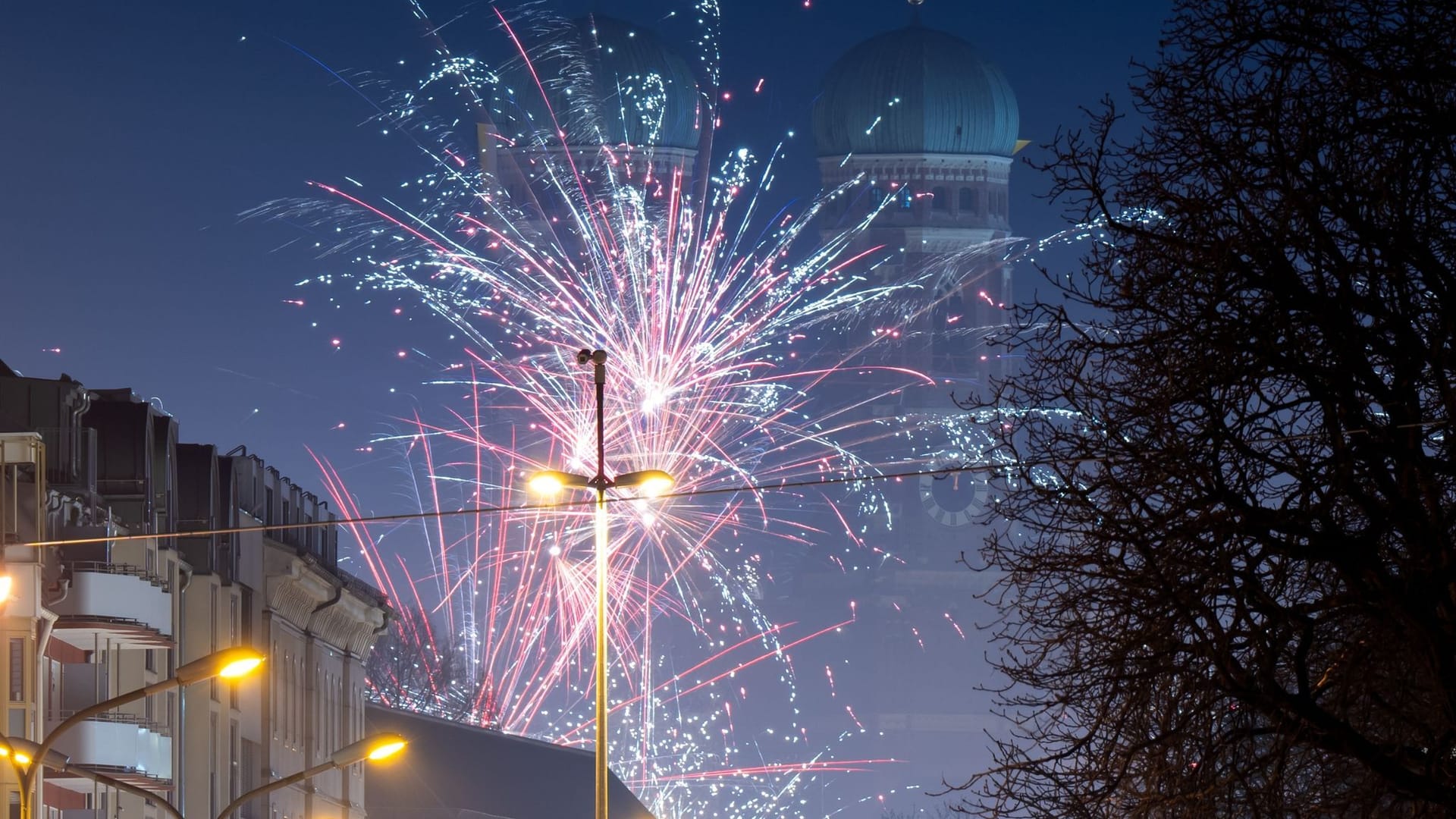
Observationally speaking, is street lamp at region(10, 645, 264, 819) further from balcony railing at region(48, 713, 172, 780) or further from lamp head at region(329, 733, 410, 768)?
balcony railing at region(48, 713, 172, 780)

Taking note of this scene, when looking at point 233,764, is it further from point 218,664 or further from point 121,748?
point 218,664

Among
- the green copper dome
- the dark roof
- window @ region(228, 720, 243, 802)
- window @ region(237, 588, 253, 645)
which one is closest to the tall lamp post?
window @ region(228, 720, 243, 802)

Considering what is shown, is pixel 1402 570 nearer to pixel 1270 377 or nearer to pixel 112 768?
pixel 1270 377

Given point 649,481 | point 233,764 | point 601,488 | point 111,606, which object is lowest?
point 601,488

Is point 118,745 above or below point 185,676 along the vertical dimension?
above

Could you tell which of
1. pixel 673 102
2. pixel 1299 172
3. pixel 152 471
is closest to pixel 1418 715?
pixel 1299 172

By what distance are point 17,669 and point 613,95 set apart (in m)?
125

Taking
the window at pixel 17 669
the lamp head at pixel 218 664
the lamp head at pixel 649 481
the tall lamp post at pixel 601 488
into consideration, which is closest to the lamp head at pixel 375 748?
the tall lamp post at pixel 601 488

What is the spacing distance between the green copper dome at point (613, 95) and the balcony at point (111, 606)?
99.3m

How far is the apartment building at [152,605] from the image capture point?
120 ft

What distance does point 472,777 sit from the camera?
72.9 m

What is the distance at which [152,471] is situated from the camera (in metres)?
44.5

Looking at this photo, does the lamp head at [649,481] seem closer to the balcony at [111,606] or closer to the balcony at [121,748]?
the balcony at [121,748]

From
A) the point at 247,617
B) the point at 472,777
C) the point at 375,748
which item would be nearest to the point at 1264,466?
the point at 375,748
